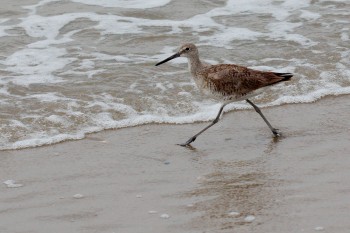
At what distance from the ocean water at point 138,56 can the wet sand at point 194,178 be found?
15.0 inches

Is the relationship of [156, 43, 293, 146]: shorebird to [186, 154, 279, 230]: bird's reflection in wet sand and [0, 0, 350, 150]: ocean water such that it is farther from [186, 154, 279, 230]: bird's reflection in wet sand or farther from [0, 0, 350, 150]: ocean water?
[186, 154, 279, 230]: bird's reflection in wet sand

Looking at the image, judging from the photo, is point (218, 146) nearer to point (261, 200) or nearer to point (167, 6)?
point (261, 200)

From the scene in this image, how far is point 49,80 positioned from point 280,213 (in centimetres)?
407

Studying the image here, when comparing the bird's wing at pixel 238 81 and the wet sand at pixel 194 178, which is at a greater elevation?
the bird's wing at pixel 238 81

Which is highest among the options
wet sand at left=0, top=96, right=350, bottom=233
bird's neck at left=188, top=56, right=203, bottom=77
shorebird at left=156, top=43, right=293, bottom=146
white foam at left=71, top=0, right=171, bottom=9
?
bird's neck at left=188, top=56, right=203, bottom=77

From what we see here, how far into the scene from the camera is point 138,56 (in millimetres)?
9180

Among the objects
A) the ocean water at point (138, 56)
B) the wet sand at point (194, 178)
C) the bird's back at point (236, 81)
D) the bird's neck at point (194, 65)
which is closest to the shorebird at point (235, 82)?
the bird's back at point (236, 81)

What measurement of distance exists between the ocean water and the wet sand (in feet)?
1.25

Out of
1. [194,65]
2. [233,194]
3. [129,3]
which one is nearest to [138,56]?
[194,65]

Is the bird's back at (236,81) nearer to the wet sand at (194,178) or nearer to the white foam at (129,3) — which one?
the wet sand at (194,178)

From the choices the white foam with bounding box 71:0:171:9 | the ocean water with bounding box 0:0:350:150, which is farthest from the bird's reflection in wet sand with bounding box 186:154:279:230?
the white foam with bounding box 71:0:171:9

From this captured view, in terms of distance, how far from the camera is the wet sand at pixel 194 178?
4879 millimetres

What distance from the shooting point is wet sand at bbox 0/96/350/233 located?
16.0ft

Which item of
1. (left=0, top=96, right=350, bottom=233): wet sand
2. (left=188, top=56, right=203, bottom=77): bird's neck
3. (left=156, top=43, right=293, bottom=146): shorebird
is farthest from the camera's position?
(left=188, top=56, right=203, bottom=77): bird's neck
